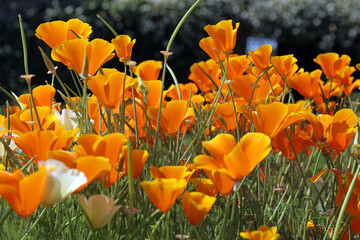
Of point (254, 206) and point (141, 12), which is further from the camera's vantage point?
point (141, 12)

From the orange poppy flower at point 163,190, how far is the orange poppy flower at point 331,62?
3.44 ft

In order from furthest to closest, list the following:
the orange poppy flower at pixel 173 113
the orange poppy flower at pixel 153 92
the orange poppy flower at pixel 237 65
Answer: the orange poppy flower at pixel 237 65, the orange poppy flower at pixel 153 92, the orange poppy flower at pixel 173 113

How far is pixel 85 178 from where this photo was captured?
77 centimetres

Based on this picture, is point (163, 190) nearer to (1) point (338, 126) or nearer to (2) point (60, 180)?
(2) point (60, 180)

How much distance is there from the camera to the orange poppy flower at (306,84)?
1.59 metres

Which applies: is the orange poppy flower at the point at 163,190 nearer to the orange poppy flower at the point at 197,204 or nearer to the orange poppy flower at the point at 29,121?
the orange poppy flower at the point at 197,204

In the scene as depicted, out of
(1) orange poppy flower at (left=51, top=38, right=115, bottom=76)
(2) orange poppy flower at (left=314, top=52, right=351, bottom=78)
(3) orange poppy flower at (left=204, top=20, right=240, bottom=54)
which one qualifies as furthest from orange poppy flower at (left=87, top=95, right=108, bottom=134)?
(2) orange poppy flower at (left=314, top=52, right=351, bottom=78)

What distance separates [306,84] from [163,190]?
0.94 m

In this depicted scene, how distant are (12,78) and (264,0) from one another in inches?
153

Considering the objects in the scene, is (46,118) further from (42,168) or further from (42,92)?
(42,168)

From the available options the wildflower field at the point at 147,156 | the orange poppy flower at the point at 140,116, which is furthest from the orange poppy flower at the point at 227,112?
the orange poppy flower at the point at 140,116

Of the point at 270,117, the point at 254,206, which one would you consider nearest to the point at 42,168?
the point at 270,117

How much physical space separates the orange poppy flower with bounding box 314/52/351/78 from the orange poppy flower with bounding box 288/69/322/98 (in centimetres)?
8

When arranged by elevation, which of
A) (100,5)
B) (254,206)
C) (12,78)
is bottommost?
(12,78)
